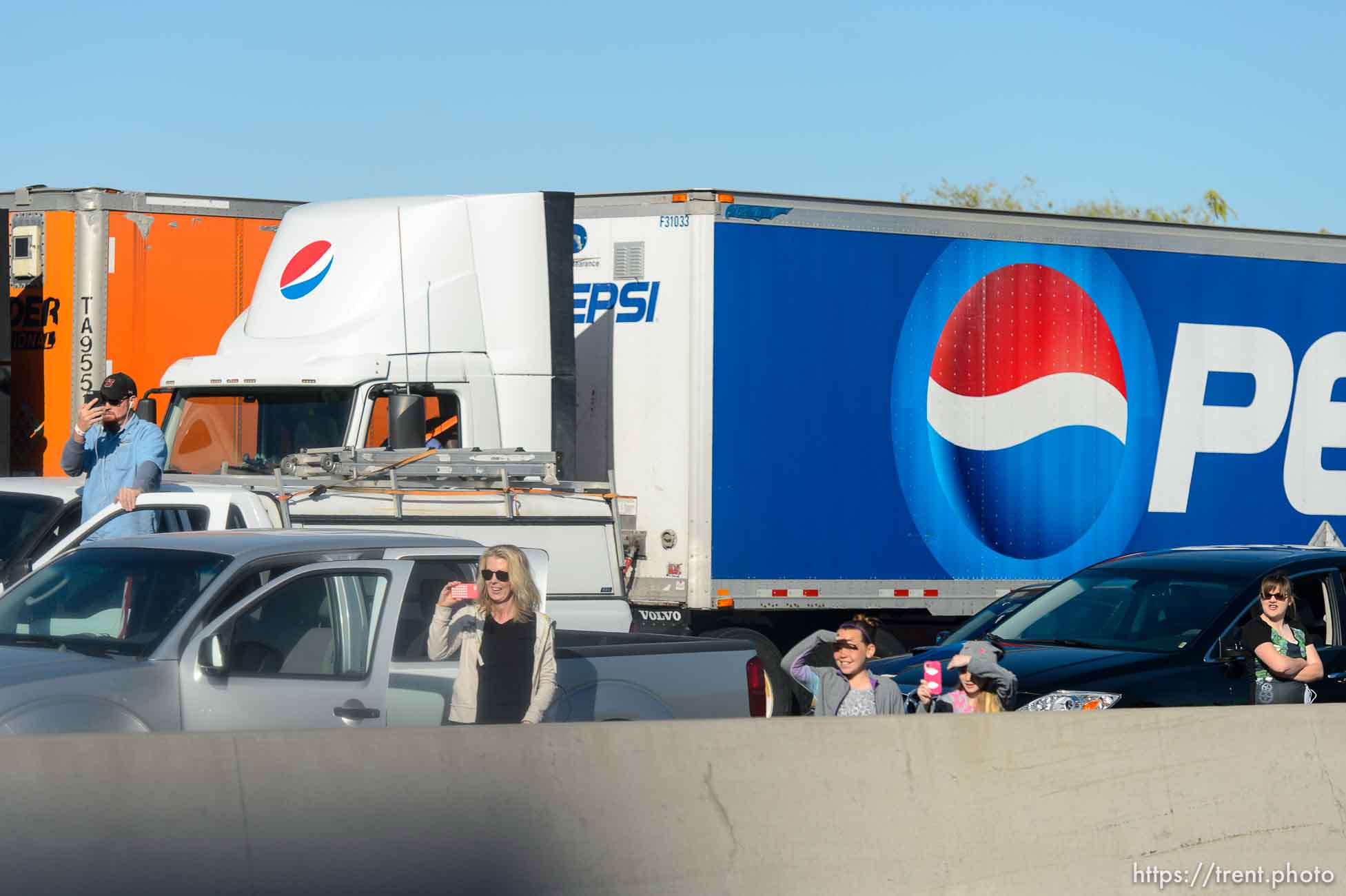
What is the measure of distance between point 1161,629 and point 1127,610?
0.39 m

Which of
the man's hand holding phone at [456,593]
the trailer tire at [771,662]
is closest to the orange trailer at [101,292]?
the trailer tire at [771,662]

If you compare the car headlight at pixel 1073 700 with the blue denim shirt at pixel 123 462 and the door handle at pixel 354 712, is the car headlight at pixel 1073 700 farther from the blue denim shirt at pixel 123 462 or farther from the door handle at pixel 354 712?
the blue denim shirt at pixel 123 462

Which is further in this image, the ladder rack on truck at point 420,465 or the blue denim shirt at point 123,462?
the ladder rack on truck at point 420,465

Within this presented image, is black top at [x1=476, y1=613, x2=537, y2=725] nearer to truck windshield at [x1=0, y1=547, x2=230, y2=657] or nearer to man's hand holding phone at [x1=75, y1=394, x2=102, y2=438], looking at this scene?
truck windshield at [x1=0, y1=547, x2=230, y2=657]

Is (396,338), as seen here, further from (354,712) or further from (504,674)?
(504,674)

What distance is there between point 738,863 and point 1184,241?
10982mm

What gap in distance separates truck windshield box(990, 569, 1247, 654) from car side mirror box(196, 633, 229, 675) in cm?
535

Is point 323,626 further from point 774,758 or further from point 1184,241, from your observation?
point 1184,241

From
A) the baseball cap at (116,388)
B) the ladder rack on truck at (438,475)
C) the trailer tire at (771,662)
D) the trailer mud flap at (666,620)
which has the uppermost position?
the baseball cap at (116,388)

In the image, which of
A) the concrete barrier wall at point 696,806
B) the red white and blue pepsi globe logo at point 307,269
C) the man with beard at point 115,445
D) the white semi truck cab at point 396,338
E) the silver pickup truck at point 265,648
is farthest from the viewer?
the red white and blue pepsi globe logo at point 307,269

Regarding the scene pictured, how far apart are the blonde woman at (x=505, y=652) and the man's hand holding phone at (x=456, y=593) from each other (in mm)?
188

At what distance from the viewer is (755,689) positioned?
9133 millimetres

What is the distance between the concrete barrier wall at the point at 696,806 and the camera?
203 inches

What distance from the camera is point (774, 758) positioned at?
6.25m
